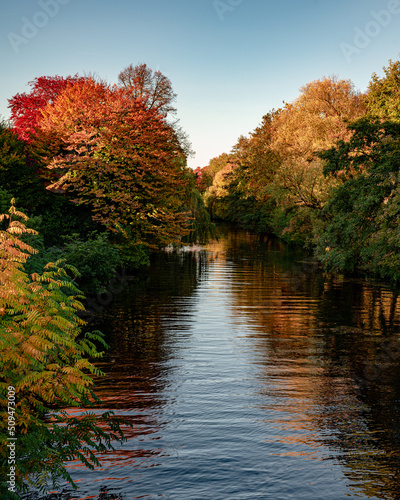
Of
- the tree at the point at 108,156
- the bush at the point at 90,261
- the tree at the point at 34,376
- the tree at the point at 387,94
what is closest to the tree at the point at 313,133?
the tree at the point at 387,94

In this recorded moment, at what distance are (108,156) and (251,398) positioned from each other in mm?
19179

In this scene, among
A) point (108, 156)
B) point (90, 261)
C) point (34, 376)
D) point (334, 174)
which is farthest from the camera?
point (334, 174)

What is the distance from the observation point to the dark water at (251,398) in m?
7.67

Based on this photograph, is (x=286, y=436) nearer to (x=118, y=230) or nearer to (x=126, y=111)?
(x=118, y=230)

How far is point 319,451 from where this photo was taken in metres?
8.58

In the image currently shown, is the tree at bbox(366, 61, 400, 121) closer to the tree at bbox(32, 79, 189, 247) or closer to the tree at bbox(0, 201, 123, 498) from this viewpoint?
the tree at bbox(32, 79, 189, 247)

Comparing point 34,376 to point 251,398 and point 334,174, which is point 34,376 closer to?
point 251,398

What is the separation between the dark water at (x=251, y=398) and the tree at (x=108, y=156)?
6.36 m

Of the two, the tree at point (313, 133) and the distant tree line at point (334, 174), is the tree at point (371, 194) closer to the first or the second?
the distant tree line at point (334, 174)

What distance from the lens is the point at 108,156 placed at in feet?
89.1

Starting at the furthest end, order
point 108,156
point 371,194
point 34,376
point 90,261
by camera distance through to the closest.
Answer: point 108,156
point 371,194
point 90,261
point 34,376

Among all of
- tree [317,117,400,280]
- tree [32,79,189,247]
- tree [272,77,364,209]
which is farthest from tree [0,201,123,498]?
tree [272,77,364,209]

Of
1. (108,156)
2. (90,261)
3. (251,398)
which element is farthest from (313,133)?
(251,398)

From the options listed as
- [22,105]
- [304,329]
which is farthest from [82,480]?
[22,105]
